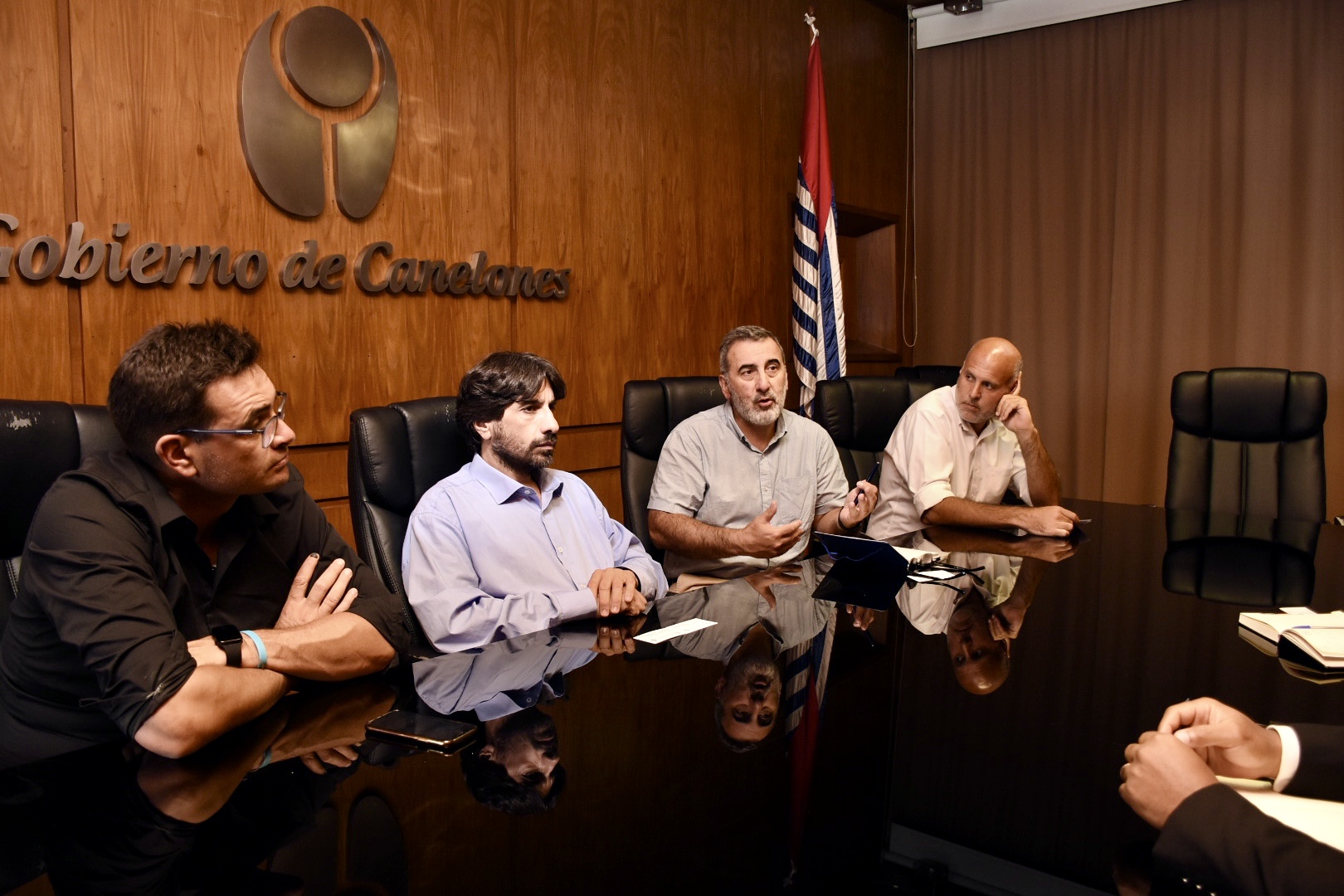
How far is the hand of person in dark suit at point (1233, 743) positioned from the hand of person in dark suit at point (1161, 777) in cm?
Result: 8

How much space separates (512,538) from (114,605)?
3.16ft

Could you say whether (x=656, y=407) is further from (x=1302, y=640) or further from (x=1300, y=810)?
(x=1300, y=810)

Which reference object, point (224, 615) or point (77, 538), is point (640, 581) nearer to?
point (224, 615)

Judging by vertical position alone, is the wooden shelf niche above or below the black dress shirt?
above

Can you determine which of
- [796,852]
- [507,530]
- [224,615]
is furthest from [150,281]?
[796,852]

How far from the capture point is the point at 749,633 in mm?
1747

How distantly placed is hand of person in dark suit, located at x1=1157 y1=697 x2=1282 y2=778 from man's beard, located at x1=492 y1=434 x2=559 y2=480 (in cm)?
142

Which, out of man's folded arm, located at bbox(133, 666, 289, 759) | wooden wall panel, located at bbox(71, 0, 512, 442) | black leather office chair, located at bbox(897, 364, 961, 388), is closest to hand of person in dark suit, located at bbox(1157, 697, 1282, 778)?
man's folded arm, located at bbox(133, 666, 289, 759)

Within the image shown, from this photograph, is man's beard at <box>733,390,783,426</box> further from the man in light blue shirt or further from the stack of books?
the stack of books

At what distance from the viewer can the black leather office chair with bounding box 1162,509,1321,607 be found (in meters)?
2.13

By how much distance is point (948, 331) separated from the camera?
623 centimetres

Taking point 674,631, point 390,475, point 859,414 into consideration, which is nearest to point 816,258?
point 859,414

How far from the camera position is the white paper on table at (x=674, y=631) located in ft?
5.67

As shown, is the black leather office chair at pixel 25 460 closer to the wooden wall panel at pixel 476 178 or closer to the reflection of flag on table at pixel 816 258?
the wooden wall panel at pixel 476 178
